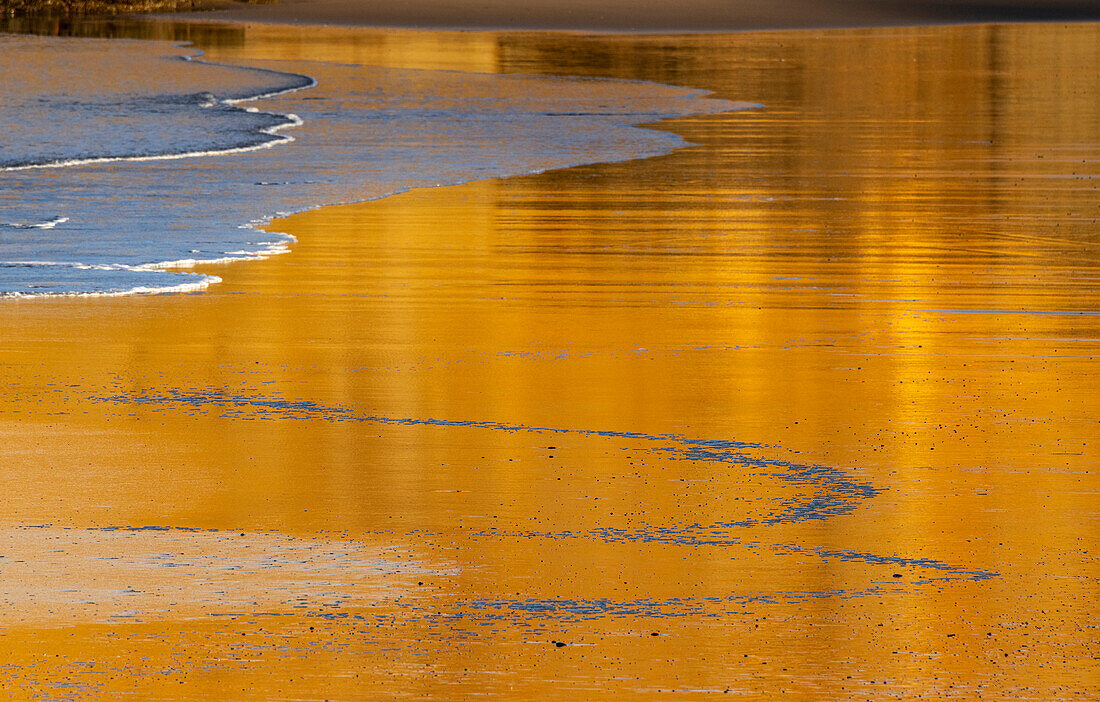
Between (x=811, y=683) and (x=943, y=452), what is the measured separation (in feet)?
8.29

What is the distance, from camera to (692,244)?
1374 cm

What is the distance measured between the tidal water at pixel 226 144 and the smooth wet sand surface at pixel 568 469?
0.91 meters

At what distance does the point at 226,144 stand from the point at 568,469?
639 inches

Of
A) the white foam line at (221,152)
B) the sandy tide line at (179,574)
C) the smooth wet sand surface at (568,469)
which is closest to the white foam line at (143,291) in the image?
the smooth wet sand surface at (568,469)

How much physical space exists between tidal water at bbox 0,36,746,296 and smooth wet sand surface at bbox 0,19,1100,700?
905 millimetres

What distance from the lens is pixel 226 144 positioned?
2266cm

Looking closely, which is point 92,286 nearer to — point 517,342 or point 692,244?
point 517,342

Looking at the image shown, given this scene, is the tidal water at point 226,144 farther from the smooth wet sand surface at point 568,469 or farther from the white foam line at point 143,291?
the smooth wet sand surface at point 568,469

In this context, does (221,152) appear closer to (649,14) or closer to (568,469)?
(568,469)

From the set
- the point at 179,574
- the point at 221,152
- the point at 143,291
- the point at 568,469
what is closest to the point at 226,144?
the point at 221,152

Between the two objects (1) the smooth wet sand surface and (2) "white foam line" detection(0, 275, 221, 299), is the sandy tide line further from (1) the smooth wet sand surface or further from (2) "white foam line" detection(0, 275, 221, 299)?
(2) "white foam line" detection(0, 275, 221, 299)

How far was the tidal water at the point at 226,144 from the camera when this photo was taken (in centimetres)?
1340

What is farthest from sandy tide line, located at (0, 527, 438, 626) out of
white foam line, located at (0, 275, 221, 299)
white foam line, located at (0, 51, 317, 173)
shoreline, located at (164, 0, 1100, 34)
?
shoreline, located at (164, 0, 1100, 34)

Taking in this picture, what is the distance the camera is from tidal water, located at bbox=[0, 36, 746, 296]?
1340 cm
